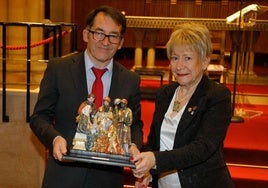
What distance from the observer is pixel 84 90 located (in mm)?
2365

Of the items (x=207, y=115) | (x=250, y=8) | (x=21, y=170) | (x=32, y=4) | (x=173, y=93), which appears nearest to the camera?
(x=207, y=115)

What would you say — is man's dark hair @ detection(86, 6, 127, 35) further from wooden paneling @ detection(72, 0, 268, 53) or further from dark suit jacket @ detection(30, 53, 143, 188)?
wooden paneling @ detection(72, 0, 268, 53)

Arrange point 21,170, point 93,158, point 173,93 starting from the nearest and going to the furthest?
point 93,158 → point 173,93 → point 21,170

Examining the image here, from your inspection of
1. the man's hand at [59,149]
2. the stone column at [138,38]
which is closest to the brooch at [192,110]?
the man's hand at [59,149]

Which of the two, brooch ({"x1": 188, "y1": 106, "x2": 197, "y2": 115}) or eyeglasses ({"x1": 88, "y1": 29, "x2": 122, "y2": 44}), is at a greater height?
eyeglasses ({"x1": 88, "y1": 29, "x2": 122, "y2": 44})

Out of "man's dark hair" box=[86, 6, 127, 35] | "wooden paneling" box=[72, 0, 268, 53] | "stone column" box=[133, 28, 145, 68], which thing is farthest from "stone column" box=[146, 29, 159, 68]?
"man's dark hair" box=[86, 6, 127, 35]

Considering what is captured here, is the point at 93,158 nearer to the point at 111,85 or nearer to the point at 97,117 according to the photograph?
the point at 97,117

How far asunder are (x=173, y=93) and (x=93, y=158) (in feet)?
2.17

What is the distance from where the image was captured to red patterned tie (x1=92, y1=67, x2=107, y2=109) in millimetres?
2342

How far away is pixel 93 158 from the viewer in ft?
6.31

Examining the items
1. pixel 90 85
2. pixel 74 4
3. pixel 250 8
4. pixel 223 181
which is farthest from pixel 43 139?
pixel 74 4

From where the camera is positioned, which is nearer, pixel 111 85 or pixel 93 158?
pixel 93 158

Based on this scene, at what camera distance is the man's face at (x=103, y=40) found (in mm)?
2270

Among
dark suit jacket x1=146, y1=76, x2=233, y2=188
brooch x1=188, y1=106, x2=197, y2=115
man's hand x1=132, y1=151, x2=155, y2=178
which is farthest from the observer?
brooch x1=188, y1=106, x2=197, y2=115
